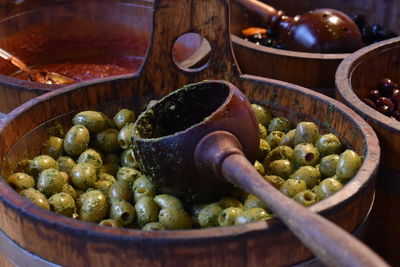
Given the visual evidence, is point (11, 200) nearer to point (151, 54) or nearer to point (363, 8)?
point (151, 54)

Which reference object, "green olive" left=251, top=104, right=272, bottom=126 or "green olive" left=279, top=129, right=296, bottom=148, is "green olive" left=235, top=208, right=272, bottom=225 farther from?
"green olive" left=251, top=104, right=272, bottom=126

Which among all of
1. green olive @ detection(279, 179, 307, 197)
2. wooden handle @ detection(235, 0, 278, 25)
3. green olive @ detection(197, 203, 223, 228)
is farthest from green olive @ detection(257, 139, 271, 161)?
wooden handle @ detection(235, 0, 278, 25)

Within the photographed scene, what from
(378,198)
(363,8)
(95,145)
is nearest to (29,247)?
(95,145)

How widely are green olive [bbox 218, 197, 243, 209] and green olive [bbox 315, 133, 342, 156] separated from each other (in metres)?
0.33

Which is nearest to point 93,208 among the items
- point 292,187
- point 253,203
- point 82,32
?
point 253,203

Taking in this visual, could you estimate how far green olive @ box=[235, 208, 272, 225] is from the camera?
128 centimetres

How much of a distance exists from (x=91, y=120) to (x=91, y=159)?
0.51 feet

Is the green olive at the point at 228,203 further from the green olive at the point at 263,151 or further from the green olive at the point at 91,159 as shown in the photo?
the green olive at the point at 91,159

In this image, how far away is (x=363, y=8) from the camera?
3201 mm

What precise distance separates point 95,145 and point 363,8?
2056 millimetres

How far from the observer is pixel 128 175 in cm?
Result: 160

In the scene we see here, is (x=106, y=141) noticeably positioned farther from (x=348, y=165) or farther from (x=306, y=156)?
(x=348, y=165)

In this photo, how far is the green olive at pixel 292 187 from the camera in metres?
1.44

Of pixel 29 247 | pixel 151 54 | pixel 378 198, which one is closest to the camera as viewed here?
pixel 29 247
